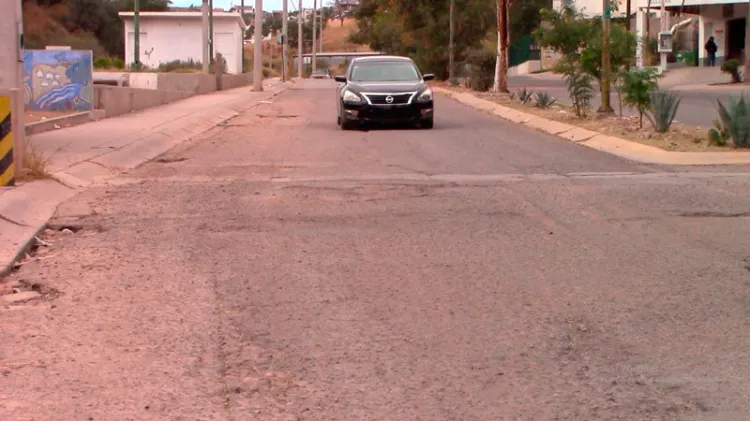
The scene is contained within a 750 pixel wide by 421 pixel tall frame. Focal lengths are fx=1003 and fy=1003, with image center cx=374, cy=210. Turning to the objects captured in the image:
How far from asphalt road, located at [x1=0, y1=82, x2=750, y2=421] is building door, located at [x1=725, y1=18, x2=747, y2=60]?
167 feet

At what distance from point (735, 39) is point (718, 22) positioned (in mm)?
1432

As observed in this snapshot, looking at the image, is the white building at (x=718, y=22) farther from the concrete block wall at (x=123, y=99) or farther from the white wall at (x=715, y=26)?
the concrete block wall at (x=123, y=99)

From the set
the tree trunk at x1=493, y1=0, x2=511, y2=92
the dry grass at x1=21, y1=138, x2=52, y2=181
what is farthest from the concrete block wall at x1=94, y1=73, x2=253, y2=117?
the dry grass at x1=21, y1=138, x2=52, y2=181

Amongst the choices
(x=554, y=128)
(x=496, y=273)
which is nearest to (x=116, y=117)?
(x=554, y=128)

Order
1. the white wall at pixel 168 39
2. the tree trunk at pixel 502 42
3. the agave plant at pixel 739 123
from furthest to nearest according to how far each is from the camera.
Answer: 1. the white wall at pixel 168 39
2. the tree trunk at pixel 502 42
3. the agave plant at pixel 739 123

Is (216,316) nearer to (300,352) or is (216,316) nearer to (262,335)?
(262,335)

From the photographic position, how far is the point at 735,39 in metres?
59.9

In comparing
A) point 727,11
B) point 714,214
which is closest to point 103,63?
point 727,11

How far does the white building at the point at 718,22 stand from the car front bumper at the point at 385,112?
125 ft

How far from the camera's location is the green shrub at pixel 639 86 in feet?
57.5

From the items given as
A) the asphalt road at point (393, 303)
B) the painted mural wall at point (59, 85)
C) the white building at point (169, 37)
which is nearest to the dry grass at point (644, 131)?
the asphalt road at point (393, 303)

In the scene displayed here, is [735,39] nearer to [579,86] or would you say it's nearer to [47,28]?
[47,28]

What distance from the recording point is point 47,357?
5.77 metres

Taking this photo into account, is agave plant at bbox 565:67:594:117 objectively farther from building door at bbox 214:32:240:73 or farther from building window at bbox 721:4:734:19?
building door at bbox 214:32:240:73
